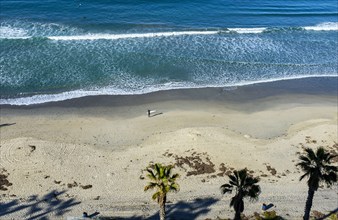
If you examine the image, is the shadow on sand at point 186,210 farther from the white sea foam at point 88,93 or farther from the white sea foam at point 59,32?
the white sea foam at point 59,32

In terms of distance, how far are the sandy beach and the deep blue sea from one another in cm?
402

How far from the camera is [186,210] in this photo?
116 ft

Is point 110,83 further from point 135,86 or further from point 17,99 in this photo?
point 17,99

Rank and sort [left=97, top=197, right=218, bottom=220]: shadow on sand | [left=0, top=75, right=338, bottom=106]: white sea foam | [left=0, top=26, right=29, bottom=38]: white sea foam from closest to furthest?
[left=97, top=197, right=218, bottom=220]: shadow on sand < [left=0, top=75, right=338, bottom=106]: white sea foam < [left=0, top=26, right=29, bottom=38]: white sea foam

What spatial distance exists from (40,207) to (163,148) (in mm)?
13092

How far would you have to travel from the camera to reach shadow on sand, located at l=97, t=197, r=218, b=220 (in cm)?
3456

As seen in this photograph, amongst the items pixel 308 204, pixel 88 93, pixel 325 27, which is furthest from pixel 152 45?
pixel 308 204

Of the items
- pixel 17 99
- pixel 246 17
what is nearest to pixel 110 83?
pixel 17 99

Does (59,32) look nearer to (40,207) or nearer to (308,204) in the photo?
(40,207)

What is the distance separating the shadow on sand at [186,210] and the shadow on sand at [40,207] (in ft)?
11.7

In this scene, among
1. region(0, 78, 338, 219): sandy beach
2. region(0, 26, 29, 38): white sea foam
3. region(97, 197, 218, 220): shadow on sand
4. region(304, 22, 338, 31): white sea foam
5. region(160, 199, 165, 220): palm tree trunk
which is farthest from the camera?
region(304, 22, 338, 31): white sea foam

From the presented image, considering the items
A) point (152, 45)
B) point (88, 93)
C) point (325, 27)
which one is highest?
point (325, 27)

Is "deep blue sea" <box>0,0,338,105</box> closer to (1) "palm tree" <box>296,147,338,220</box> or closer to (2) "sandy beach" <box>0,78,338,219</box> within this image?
(2) "sandy beach" <box>0,78,338,219</box>

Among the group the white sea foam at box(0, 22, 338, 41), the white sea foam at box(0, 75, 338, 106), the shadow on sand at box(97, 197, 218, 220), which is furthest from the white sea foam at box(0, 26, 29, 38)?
the shadow on sand at box(97, 197, 218, 220)
